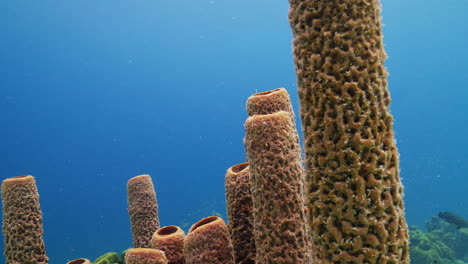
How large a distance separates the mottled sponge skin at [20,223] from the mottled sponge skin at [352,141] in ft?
9.73

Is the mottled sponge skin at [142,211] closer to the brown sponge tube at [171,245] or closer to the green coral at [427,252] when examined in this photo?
the brown sponge tube at [171,245]

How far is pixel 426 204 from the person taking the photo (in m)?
64.9

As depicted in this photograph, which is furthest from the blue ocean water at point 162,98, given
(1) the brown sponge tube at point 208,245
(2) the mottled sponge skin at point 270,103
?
(2) the mottled sponge skin at point 270,103

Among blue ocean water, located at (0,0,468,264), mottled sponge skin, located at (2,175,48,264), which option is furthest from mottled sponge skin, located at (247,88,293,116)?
blue ocean water, located at (0,0,468,264)

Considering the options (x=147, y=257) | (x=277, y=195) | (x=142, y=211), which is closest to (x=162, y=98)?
(x=142, y=211)

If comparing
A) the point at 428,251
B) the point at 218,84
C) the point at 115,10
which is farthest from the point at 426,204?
the point at 115,10

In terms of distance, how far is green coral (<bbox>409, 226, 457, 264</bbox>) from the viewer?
11852 mm

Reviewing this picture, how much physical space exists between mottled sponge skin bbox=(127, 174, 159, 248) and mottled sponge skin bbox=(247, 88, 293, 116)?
A: 178 cm

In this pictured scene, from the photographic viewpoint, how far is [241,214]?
2.79m

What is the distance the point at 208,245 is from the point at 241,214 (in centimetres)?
44

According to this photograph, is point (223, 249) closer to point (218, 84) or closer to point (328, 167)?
point (328, 167)

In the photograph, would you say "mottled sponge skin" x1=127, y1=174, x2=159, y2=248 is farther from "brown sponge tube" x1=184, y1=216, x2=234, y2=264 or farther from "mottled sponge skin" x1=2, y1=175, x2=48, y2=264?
"brown sponge tube" x1=184, y1=216, x2=234, y2=264

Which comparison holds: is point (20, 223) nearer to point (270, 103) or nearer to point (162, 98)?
point (270, 103)

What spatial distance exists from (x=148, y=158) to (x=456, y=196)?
2579 inches
